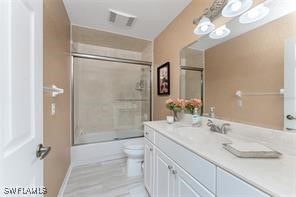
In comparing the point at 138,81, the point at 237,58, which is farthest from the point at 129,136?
the point at 237,58

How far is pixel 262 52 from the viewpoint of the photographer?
45.9 inches

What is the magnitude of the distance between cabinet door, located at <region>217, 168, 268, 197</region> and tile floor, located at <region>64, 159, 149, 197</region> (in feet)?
4.48

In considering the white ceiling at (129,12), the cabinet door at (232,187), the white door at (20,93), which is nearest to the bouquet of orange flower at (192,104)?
the cabinet door at (232,187)

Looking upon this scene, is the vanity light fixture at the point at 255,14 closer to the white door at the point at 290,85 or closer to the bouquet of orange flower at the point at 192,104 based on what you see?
the white door at the point at 290,85

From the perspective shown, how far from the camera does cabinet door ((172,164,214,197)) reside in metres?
0.85

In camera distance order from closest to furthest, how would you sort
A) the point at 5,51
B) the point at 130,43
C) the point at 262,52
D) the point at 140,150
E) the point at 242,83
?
the point at 5,51
the point at 262,52
the point at 242,83
the point at 140,150
the point at 130,43

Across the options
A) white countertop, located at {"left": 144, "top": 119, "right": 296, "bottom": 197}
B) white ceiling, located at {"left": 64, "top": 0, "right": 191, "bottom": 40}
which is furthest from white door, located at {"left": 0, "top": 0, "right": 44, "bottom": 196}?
white ceiling, located at {"left": 64, "top": 0, "right": 191, "bottom": 40}

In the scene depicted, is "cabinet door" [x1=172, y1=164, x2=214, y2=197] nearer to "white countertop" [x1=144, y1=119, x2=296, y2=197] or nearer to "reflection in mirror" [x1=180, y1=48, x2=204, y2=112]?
"white countertop" [x1=144, y1=119, x2=296, y2=197]

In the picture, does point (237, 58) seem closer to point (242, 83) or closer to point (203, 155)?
point (242, 83)

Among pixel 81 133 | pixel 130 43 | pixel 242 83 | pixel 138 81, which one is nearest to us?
pixel 242 83

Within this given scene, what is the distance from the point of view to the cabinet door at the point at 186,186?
850 millimetres

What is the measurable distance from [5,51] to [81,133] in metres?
2.57

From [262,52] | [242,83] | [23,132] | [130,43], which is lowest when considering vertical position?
[23,132]

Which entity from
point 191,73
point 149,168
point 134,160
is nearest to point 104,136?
point 134,160
